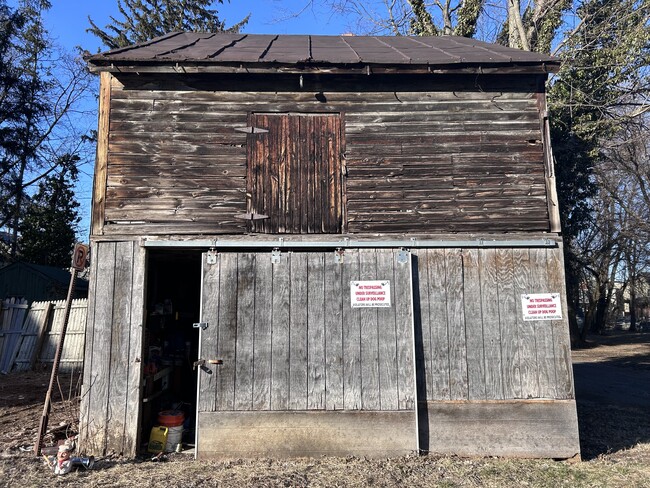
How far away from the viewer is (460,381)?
6188mm

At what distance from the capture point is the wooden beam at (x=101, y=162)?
21.1 feet

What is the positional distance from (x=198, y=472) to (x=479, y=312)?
399 centimetres

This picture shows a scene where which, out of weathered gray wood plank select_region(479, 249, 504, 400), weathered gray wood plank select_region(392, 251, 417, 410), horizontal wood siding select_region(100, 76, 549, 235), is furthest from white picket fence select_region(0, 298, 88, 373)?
weathered gray wood plank select_region(479, 249, 504, 400)

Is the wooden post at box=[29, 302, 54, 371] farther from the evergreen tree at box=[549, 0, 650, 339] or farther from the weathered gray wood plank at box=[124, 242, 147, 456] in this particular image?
the evergreen tree at box=[549, 0, 650, 339]

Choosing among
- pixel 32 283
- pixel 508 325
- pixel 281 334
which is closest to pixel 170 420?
pixel 281 334

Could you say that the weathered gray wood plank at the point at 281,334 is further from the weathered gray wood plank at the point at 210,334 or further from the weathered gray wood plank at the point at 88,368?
the weathered gray wood plank at the point at 88,368

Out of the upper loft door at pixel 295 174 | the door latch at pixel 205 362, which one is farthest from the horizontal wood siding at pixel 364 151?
the door latch at pixel 205 362

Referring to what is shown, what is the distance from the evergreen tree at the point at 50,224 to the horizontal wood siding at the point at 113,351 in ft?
56.9

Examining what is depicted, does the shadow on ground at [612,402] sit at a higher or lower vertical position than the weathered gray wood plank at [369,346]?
lower

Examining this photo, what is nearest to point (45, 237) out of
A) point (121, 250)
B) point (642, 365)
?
point (121, 250)

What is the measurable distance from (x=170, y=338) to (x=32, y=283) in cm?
1275

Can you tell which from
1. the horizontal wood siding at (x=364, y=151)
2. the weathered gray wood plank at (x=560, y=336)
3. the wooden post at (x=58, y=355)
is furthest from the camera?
the horizontal wood siding at (x=364, y=151)

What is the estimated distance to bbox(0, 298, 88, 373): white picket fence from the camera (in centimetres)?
1356

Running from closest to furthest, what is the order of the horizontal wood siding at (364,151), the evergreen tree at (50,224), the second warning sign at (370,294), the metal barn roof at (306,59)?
the second warning sign at (370,294), the metal barn roof at (306,59), the horizontal wood siding at (364,151), the evergreen tree at (50,224)
